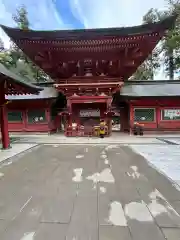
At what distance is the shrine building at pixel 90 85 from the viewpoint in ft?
33.1

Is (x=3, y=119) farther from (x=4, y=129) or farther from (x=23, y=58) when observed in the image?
(x=23, y=58)

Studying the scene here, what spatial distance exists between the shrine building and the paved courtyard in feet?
24.1

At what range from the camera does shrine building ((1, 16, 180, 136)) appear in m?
10.1

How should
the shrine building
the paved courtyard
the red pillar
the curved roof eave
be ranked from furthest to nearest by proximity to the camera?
the shrine building < the curved roof eave < the red pillar < the paved courtyard

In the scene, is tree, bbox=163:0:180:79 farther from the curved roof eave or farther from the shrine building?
the curved roof eave

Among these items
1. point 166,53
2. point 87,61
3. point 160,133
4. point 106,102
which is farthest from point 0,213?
point 166,53

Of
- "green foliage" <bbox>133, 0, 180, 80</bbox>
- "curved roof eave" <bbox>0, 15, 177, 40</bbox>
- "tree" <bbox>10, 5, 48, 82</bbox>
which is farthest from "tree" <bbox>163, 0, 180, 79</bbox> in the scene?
"tree" <bbox>10, 5, 48, 82</bbox>

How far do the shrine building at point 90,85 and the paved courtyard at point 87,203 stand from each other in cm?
736

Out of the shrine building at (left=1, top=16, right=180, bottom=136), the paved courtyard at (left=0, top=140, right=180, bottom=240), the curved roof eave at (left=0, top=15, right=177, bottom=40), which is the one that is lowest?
the paved courtyard at (left=0, top=140, right=180, bottom=240)

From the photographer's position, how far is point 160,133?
42.0 feet

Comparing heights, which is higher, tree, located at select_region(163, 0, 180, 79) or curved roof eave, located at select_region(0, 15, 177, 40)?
tree, located at select_region(163, 0, 180, 79)

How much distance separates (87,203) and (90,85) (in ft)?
31.5

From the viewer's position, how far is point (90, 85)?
39.2 feet

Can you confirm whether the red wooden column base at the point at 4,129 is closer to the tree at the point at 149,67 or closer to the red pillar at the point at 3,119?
the red pillar at the point at 3,119
